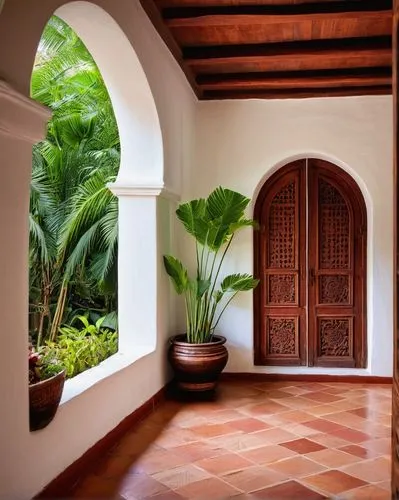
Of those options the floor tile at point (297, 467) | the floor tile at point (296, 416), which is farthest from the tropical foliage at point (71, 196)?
the floor tile at point (297, 467)

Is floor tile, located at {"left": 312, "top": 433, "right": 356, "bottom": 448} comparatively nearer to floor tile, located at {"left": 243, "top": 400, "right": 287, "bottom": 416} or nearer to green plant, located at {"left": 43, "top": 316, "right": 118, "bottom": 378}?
floor tile, located at {"left": 243, "top": 400, "right": 287, "bottom": 416}

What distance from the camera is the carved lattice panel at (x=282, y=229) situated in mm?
5805

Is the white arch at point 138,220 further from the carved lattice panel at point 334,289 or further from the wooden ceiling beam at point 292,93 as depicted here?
the carved lattice panel at point 334,289

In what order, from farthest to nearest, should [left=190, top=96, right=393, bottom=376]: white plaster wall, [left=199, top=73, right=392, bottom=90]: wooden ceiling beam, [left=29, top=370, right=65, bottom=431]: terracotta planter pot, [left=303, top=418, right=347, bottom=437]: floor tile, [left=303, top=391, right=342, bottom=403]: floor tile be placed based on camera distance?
[left=190, top=96, right=393, bottom=376]: white plaster wall, [left=199, top=73, right=392, bottom=90]: wooden ceiling beam, [left=303, top=391, right=342, bottom=403]: floor tile, [left=303, top=418, right=347, bottom=437]: floor tile, [left=29, top=370, right=65, bottom=431]: terracotta planter pot

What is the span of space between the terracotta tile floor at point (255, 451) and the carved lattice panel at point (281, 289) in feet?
3.49

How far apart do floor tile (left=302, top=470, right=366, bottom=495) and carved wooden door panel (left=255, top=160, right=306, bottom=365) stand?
8.58ft

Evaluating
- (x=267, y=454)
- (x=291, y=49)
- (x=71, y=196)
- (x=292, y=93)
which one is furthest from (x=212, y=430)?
(x=292, y=93)

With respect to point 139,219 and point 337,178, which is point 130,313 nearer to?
point 139,219

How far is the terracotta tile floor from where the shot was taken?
298cm

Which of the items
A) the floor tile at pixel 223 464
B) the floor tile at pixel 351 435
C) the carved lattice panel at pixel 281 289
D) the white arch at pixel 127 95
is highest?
the white arch at pixel 127 95

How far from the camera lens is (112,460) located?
3400mm

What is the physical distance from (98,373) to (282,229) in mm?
2836

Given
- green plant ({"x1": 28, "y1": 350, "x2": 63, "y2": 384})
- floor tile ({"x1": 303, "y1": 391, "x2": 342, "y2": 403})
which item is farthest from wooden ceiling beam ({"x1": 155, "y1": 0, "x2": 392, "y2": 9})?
floor tile ({"x1": 303, "y1": 391, "x2": 342, "y2": 403})

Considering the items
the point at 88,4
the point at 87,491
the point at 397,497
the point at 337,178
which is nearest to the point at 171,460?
the point at 87,491
